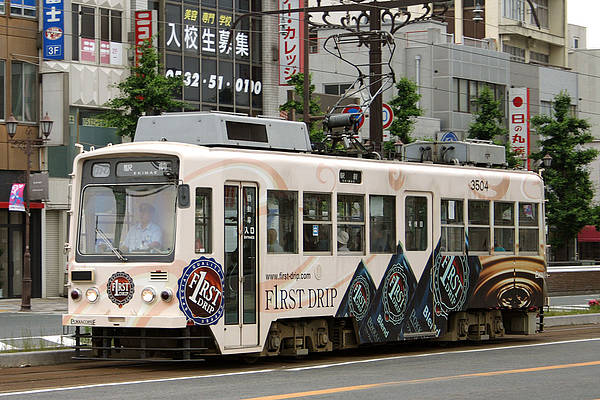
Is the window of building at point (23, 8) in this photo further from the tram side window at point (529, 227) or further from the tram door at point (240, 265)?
the tram door at point (240, 265)

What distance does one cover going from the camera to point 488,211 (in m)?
20.7

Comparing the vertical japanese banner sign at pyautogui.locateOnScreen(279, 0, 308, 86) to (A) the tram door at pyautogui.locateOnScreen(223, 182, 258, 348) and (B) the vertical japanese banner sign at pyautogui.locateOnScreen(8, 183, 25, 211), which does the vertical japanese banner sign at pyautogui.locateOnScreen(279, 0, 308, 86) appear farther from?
(A) the tram door at pyautogui.locateOnScreen(223, 182, 258, 348)

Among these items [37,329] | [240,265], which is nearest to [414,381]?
[240,265]

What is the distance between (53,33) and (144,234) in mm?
23539

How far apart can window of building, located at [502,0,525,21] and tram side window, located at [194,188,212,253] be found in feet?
198

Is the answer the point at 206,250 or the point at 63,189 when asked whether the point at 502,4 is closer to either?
the point at 63,189

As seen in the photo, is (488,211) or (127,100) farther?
(127,100)

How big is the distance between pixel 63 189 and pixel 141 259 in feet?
80.3

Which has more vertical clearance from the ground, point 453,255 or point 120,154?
point 120,154

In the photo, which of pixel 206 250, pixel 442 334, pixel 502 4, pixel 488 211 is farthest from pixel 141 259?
pixel 502 4

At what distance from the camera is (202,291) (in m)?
15.3

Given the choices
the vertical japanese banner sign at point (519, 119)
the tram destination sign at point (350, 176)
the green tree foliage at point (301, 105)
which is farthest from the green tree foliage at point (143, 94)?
the vertical japanese banner sign at point (519, 119)

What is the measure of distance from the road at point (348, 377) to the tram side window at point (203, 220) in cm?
167

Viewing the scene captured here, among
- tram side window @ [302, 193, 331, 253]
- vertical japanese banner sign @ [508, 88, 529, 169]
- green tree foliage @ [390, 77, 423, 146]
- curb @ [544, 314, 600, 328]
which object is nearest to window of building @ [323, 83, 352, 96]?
vertical japanese banner sign @ [508, 88, 529, 169]
